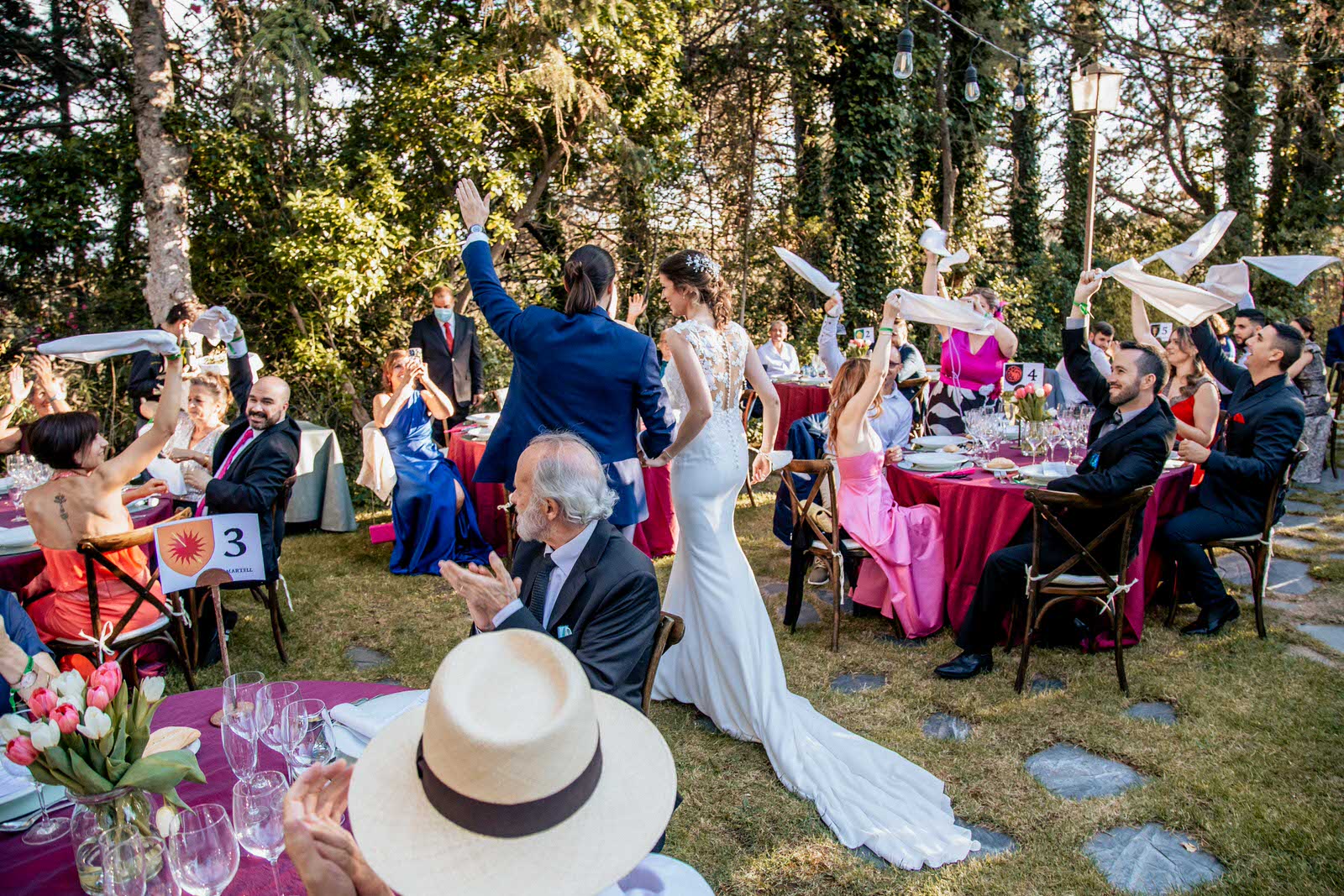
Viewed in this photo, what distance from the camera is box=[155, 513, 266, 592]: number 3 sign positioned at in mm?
3436

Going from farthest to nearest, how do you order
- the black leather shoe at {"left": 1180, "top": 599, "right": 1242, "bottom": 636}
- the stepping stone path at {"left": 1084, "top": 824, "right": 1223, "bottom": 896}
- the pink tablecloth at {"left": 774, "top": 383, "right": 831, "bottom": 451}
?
the pink tablecloth at {"left": 774, "top": 383, "right": 831, "bottom": 451} < the black leather shoe at {"left": 1180, "top": 599, "right": 1242, "bottom": 636} < the stepping stone path at {"left": 1084, "top": 824, "right": 1223, "bottom": 896}

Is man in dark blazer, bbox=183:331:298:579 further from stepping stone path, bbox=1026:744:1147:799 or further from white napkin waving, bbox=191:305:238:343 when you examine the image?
stepping stone path, bbox=1026:744:1147:799

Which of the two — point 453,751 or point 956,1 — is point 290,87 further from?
point 956,1

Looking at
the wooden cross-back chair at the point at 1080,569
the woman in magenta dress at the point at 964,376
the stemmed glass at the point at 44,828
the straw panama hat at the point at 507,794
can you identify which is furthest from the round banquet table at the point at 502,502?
the straw panama hat at the point at 507,794

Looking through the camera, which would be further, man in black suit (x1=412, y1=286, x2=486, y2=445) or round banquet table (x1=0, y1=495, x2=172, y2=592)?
man in black suit (x1=412, y1=286, x2=486, y2=445)

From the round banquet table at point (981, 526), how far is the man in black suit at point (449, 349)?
4.41 metres

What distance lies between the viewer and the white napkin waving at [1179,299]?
4.25 metres

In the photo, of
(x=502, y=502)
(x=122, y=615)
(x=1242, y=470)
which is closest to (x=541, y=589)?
(x=122, y=615)

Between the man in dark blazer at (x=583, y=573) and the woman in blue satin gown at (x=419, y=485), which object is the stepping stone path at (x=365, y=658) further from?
the man in dark blazer at (x=583, y=573)

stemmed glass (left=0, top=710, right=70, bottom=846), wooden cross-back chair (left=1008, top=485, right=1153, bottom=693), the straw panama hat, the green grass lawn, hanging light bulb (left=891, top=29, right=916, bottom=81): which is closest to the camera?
the straw panama hat

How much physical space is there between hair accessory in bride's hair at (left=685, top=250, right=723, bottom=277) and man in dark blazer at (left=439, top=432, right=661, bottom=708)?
1537 millimetres

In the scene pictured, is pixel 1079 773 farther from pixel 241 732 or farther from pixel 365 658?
pixel 365 658

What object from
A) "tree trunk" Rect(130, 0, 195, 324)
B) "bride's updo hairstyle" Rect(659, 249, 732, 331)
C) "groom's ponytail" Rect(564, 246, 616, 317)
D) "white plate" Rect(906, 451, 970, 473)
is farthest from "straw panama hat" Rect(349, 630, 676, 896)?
"tree trunk" Rect(130, 0, 195, 324)

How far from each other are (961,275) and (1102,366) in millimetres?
6318
